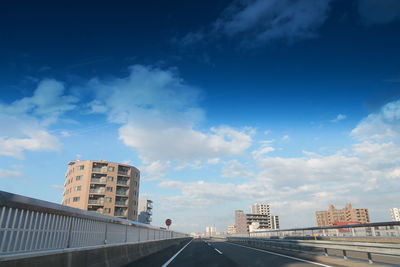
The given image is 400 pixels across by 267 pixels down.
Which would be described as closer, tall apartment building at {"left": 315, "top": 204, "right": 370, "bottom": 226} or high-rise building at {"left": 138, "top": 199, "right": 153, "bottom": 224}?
high-rise building at {"left": 138, "top": 199, "right": 153, "bottom": 224}

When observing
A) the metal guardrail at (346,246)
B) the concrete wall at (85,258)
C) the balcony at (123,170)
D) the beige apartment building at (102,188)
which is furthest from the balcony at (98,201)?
the concrete wall at (85,258)

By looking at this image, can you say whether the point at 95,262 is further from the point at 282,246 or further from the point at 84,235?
the point at 282,246

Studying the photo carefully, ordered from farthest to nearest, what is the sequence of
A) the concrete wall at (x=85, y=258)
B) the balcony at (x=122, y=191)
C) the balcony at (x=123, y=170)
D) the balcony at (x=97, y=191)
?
the balcony at (x=123, y=170)
the balcony at (x=122, y=191)
the balcony at (x=97, y=191)
the concrete wall at (x=85, y=258)

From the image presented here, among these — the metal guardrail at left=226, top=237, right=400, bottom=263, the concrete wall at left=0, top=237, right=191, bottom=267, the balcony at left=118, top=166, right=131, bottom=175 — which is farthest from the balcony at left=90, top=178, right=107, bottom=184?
the concrete wall at left=0, top=237, right=191, bottom=267

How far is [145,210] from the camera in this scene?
12062cm

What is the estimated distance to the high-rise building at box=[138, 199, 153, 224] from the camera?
389 ft

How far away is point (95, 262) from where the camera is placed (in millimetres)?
6977

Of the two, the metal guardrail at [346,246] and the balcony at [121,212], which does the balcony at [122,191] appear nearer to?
the balcony at [121,212]

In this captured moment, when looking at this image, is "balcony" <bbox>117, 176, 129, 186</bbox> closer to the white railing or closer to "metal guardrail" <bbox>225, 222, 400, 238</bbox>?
the white railing

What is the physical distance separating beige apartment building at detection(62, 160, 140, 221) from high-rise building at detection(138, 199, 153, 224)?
44407 millimetres

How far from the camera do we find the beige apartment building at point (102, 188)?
225ft

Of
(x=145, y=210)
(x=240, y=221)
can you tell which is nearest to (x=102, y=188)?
(x=145, y=210)

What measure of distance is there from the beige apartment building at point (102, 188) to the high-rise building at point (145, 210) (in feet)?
146

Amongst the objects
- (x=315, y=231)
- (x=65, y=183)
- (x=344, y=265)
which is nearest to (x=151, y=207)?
(x=65, y=183)
